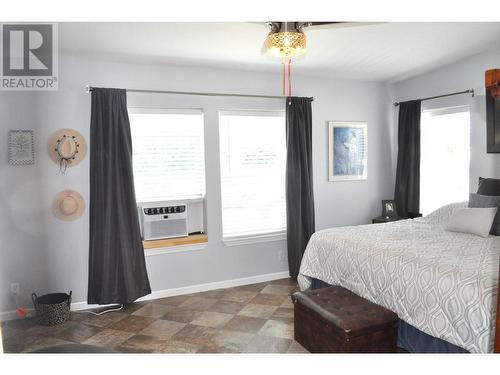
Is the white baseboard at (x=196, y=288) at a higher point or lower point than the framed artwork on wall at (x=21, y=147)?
lower

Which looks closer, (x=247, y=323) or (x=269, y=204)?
(x=247, y=323)

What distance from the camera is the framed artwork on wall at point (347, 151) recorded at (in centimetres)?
467

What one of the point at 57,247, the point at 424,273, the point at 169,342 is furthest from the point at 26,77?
the point at 424,273

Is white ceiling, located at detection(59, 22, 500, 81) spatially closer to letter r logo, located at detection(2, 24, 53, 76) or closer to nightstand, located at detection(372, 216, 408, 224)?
letter r logo, located at detection(2, 24, 53, 76)

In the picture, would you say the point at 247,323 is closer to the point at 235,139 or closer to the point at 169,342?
the point at 169,342

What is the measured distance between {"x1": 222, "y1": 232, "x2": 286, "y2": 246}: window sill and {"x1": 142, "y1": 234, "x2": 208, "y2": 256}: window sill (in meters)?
0.28

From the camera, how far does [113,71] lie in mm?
3631

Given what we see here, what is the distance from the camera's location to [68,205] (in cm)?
351

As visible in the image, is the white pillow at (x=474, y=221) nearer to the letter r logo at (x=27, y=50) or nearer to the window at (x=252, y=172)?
the window at (x=252, y=172)

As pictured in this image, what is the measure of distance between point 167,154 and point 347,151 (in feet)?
7.68

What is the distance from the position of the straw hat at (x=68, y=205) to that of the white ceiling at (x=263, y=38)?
135cm

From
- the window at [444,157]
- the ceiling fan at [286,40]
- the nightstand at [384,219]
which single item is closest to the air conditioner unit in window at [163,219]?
the ceiling fan at [286,40]

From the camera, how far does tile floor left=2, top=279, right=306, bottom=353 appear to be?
286 cm
